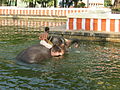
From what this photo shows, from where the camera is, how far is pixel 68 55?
14016mm

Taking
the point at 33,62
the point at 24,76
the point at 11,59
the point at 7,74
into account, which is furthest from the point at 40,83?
the point at 11,59

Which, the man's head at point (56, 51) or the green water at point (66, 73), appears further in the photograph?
the man's head at point (56, 51)

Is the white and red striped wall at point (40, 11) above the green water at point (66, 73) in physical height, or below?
above

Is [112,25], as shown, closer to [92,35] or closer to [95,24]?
[95,24]

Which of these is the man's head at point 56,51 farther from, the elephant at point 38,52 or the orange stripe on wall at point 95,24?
the orange stripe on wall at point 95,24

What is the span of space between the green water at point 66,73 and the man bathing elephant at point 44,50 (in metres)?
0.32

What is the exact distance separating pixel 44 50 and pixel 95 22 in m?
9.65

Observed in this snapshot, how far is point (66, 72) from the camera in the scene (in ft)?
34.6

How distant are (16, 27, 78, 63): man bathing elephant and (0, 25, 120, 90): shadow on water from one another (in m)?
0.31

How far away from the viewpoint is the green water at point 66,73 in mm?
8914

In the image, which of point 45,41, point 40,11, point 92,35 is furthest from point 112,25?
point 40,11

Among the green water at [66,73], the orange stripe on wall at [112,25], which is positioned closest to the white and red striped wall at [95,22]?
the orange stripe on wall at [112,25]

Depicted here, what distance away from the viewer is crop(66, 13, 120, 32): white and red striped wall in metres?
21.0

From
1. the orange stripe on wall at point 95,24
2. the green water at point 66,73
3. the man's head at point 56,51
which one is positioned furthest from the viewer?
the orange stripe on wall at point 95,24
